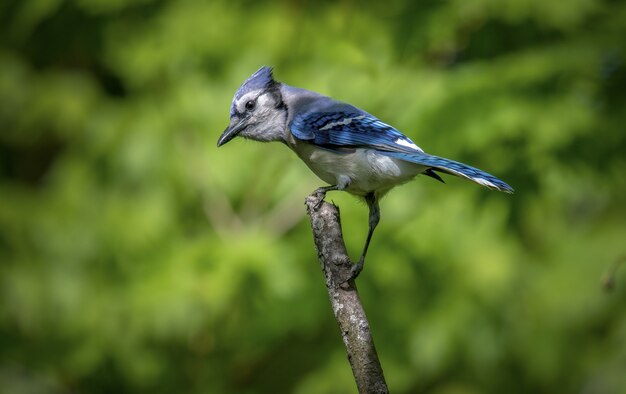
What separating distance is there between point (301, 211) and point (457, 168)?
1547mm

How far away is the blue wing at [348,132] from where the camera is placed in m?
2.57

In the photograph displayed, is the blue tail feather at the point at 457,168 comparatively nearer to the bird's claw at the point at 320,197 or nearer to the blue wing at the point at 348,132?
the blue wing at the point at 348,132

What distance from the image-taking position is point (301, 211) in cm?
362

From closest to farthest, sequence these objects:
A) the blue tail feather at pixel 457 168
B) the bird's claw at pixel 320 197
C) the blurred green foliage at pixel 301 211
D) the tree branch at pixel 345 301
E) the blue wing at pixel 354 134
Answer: the tree branch at pixel 345 301
the blue tail feather at pixel 457 168
the bird's claw at pixel 320 197
the blue wing at pixel 354 134
the blurred green foliage at pixel 301 211

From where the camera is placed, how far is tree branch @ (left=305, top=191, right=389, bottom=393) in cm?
180

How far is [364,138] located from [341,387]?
142 cm

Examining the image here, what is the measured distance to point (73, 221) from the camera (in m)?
4.08

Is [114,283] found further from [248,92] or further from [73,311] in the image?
[248,92]

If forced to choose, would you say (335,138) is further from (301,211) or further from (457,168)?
(301,211)

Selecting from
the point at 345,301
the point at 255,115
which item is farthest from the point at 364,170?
the point at 345,301

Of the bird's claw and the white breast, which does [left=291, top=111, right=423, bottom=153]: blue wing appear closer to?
the white breast

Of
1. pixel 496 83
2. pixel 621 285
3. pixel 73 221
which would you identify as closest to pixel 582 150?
pixel 496 83

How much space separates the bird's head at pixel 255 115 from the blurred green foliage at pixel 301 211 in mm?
556

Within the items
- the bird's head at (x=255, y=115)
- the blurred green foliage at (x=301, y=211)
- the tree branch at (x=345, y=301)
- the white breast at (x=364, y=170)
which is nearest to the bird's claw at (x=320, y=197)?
the tree branch at (x=345, y=301)
